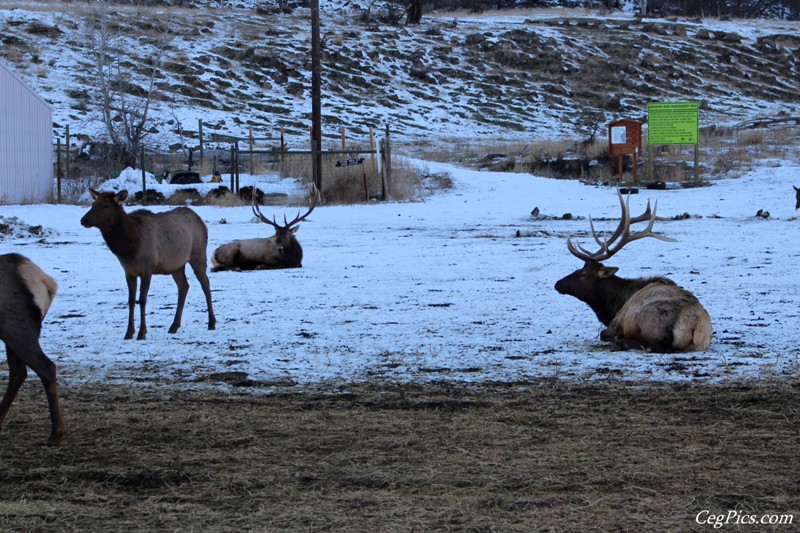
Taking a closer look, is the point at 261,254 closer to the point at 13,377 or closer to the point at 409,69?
the point at 13,377

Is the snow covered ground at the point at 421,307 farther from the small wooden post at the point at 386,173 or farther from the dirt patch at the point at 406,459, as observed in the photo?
the small wooden post at the point at 386,173

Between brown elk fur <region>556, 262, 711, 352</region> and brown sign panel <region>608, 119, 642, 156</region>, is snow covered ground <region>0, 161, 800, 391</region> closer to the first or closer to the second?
brown elk fur <region>556, 262, 711, 352</region>


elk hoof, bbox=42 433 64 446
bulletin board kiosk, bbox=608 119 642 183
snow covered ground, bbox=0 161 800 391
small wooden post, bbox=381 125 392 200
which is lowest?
elk hoof, bbox=42 433 64 446

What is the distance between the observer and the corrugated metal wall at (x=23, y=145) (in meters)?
28.0

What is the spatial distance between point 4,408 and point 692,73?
59379mm

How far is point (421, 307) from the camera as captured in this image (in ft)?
37.5

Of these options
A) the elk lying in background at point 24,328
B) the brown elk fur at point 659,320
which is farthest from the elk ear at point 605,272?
the elk lying in background at point 24,328

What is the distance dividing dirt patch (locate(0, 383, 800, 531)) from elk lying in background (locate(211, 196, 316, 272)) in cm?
823

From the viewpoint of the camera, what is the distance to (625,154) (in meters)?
31.8

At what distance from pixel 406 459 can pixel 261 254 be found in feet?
34.9

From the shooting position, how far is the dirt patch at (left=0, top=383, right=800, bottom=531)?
15.1 ft

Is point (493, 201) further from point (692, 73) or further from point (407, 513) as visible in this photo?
point (692, 73)

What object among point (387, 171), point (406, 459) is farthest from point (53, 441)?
Answer: point (387, 171)

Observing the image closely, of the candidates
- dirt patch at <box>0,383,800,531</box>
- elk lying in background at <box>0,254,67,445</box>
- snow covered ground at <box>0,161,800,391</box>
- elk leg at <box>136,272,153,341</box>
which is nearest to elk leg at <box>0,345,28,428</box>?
elk lying in background at <box>0,254,67,445</box>
